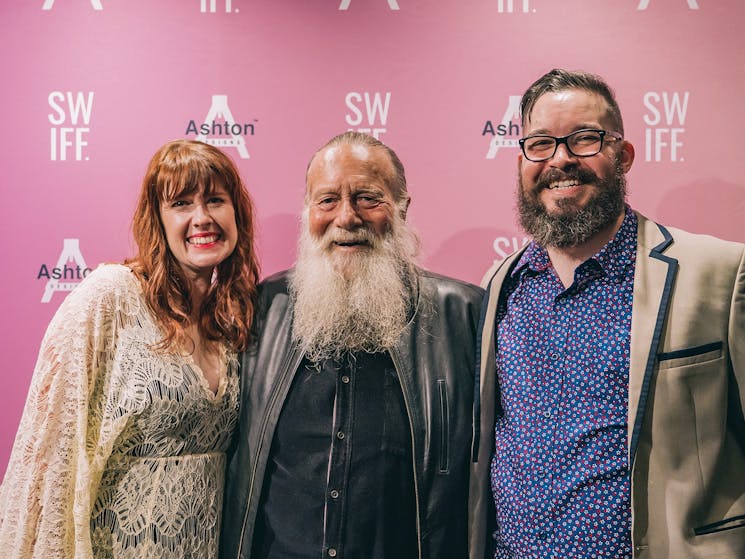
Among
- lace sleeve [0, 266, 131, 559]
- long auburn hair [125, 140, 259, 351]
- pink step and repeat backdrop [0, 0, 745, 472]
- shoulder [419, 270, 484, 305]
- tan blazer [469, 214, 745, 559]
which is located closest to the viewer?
tan blazer [469, 214, 745, 559]

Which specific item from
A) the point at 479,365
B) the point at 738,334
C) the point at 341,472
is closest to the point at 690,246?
the point at 738,334

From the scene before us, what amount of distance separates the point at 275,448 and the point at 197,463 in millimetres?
249

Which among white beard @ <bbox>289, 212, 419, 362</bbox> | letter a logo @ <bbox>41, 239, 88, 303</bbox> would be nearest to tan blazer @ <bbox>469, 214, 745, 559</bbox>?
white beard @ <bbox>289, 212, 419, 362</bbox>

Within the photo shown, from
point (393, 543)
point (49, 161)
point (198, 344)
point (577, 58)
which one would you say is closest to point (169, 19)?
point (49, 161)

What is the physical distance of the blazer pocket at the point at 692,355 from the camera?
64.5 inches

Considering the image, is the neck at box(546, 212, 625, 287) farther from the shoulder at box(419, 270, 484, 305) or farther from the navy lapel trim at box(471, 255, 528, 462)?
the shoulder at box(419, 270, 484, 305)

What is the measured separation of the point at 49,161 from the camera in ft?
8.70

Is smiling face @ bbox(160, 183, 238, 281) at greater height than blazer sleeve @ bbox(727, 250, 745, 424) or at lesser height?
greater

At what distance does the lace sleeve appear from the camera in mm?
1773

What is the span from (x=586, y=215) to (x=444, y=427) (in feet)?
2.61

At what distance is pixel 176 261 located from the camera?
213 centimetres

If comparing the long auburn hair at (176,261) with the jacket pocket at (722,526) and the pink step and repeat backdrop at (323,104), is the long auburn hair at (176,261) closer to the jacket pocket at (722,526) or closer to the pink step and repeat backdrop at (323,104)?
the pink step and repeat backdrop at (323,104)

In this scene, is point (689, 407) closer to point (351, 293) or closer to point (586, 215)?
point (586, 215)

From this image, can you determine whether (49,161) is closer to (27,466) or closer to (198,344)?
(198,344)
